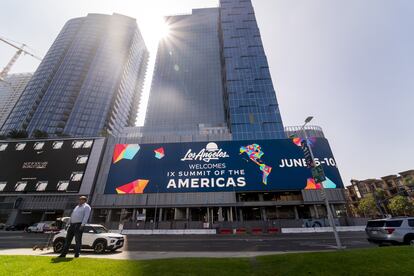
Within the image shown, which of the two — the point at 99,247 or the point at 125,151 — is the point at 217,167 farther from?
the point at 99,247

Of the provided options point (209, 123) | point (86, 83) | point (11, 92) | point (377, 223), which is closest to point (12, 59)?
point (86, 83)

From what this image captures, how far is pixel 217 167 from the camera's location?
4347cm

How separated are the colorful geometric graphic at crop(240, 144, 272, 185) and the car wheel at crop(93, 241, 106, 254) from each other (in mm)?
34836

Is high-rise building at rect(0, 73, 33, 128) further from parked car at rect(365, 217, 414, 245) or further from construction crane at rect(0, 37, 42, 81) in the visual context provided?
parked car at rect(365, 217, 414, 245)

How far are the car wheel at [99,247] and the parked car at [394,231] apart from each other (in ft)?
57.4

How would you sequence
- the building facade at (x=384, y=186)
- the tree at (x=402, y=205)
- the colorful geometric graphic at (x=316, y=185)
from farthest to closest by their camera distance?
the building facade at (x=384, y=186)
the tree at (x=402, y=205)
the colorful geometric graphic at (x=316, y=185)

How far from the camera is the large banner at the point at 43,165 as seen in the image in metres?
44.0

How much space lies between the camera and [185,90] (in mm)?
98062

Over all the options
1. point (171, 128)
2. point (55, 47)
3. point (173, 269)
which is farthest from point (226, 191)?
point (55, 47)

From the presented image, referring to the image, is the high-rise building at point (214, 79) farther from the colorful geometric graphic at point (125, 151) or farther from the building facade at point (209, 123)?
the colorful geometric graphic at point (125, 151)

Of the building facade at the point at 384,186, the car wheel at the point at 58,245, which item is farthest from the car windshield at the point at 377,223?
the building facade at the point at 384,186

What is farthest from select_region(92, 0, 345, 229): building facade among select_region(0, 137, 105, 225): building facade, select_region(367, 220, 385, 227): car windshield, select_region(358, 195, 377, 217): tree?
select_region(358, 195, 377, 217): tree

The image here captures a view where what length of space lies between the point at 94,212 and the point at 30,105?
98.8m

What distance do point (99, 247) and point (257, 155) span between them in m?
37.3
